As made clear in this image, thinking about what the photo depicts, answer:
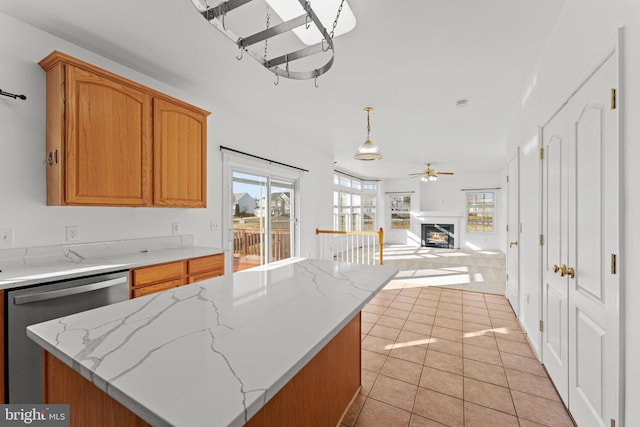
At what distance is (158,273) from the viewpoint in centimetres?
225

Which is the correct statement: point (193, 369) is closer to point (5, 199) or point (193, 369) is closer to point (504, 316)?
point (5, 199)

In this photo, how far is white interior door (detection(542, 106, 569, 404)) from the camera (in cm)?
180

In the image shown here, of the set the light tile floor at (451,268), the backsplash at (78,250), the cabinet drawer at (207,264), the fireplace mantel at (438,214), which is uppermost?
the fireplace mantel at (438,214)

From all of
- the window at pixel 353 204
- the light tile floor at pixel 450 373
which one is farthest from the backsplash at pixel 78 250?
the window at pixel 353 204

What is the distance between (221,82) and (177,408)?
2.98m

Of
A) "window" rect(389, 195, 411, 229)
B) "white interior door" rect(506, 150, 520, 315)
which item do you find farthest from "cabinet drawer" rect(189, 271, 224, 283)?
"window" rect(389, 195, 411, 229)

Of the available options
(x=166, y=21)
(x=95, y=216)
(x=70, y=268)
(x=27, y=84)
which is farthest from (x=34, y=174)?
(x=166, y=21)

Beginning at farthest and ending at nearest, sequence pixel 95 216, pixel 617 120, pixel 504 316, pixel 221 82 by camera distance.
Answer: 1. pixel 504 316
2. pixel 221 82
3. pixel 95 216
4. pixel 617 120

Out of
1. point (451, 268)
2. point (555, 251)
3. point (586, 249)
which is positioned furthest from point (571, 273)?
point (451, 268)

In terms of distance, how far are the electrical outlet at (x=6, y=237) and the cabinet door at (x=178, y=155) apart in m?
0.89

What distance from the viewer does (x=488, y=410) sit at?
1.86 m

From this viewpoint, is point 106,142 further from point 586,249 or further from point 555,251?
point 555,251

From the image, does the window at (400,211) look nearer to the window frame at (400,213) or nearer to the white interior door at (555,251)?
the window frame at (400,213)

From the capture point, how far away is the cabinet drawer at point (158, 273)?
2.12 metres
